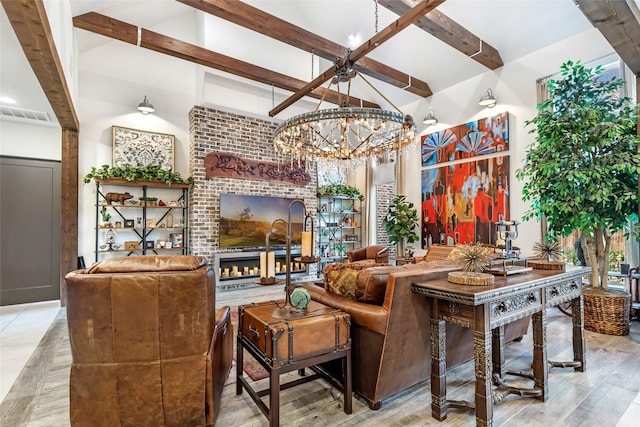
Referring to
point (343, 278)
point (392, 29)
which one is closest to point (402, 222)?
point (392, 29)

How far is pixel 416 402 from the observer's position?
2168mm

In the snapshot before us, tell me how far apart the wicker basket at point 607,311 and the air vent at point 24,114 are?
7395 mm

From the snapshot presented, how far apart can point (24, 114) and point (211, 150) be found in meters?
2.72

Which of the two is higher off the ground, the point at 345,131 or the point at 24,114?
the point at 24,114

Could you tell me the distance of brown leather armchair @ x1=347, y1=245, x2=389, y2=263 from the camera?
607 cm

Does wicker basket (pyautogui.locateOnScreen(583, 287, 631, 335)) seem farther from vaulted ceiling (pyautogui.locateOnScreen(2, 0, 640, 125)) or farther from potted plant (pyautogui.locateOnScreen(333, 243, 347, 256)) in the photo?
potted plant (pyautogui.locateOnScreen(333, 243, 347, 256))

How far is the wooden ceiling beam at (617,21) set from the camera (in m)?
2.41

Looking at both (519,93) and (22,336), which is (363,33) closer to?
(519,93)

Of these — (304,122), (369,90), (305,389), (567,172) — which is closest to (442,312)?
(305,389)

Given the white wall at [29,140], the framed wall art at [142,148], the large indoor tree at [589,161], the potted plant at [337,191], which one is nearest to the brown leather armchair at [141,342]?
the large indoor tree at [589,161]

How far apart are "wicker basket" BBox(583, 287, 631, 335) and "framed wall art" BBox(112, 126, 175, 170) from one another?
6.90 meters

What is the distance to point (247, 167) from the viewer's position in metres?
6.62

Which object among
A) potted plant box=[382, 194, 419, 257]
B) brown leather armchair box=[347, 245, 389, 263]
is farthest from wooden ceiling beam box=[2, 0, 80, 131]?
potted plant box=[382, 194, 419, 257]

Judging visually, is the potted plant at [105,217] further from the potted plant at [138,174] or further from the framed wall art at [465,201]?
the framed wall art at [465,201]
